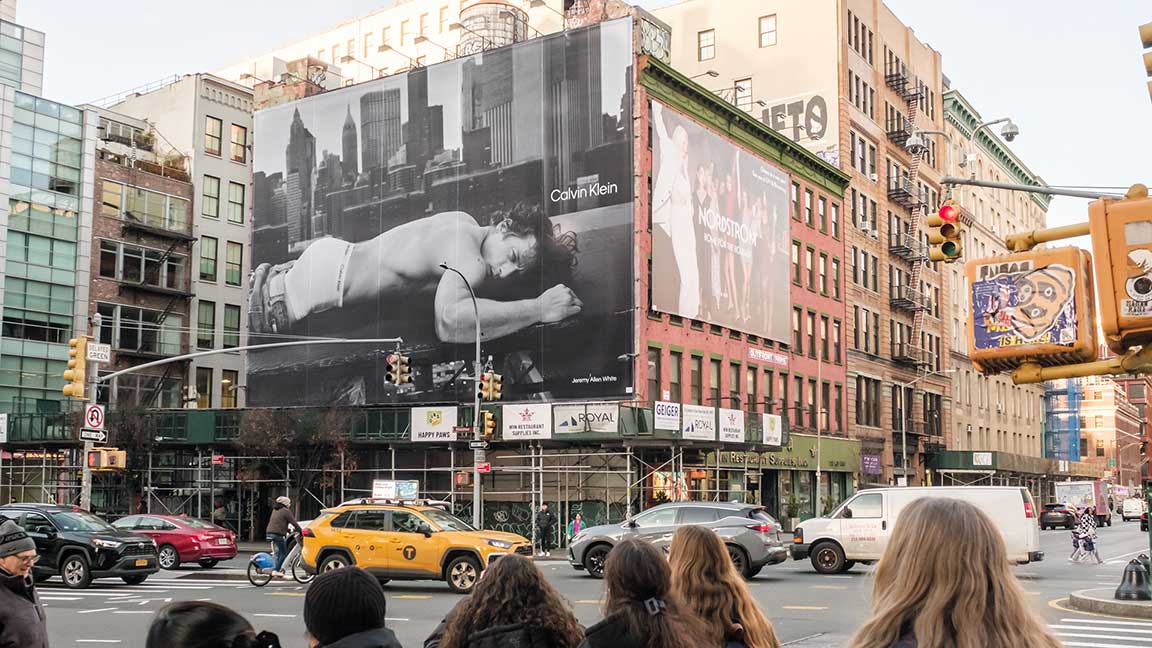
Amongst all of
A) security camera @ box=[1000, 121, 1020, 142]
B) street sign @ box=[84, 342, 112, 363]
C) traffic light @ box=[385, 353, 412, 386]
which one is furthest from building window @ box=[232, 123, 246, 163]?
security camera @ box=[1000, 121, 1020, 142]

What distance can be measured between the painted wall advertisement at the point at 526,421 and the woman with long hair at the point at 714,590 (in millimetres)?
34993

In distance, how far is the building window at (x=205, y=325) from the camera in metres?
63.3

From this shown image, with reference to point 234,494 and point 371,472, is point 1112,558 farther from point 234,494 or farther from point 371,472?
point 234,494

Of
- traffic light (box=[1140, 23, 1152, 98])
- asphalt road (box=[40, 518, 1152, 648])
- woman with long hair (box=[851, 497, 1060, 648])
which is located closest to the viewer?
woman with long hair (box=[851, 497, 1060, 648])

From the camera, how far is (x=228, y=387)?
212ft

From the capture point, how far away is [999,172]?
9525cm

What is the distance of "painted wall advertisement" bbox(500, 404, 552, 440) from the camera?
41281 mm

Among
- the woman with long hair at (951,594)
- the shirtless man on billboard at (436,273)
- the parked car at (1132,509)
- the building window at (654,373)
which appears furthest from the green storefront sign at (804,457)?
the woman with long hair at (951,594)

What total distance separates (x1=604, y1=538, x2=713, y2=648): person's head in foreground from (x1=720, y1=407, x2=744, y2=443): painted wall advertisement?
38100 millimetres

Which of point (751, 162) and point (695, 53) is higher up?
point (695, 53)

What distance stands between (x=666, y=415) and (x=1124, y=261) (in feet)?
101

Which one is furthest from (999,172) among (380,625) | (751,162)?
(380,625)

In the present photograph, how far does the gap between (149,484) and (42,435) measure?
561 centimetres

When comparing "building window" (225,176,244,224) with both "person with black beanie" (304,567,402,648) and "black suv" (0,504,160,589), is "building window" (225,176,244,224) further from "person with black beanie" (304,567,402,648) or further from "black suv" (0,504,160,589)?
"person with black beanie" (304,567,402,648)
